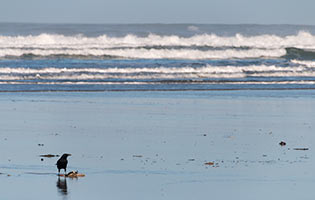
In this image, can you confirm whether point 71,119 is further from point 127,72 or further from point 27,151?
point 127,72

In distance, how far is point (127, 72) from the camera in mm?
27188

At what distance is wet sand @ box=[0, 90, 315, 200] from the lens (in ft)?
25.5

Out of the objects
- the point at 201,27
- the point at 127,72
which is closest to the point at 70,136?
the point at 127,72

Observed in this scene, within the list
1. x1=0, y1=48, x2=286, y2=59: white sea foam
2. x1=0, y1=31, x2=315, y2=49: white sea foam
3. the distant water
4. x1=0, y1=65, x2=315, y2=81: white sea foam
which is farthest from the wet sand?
x1=0, y1=31, x2=315, y2=49: white sea foam

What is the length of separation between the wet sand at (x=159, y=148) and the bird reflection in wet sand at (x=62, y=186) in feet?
0.03

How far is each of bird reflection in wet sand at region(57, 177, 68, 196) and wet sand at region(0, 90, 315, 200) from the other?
10mm

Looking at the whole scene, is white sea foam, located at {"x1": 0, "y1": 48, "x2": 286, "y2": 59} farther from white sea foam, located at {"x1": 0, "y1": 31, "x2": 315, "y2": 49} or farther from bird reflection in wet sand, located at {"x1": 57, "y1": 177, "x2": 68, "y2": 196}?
bird reflection in wet sand, located at {"x1": 57, "y1": 177, "x2": 68, "y2": 196}

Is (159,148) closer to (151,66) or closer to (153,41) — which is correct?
(151,66)

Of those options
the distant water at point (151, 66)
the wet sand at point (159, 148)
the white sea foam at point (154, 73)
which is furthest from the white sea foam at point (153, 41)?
the wet sand at point (159, 148)

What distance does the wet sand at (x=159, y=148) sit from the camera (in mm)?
7773

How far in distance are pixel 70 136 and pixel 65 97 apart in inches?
267

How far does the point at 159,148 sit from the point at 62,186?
97.5 inches

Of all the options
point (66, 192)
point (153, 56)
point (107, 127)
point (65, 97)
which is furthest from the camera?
point (153, 56)

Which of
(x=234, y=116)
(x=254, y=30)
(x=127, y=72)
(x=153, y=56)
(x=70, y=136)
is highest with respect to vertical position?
(x=254, y=30)
